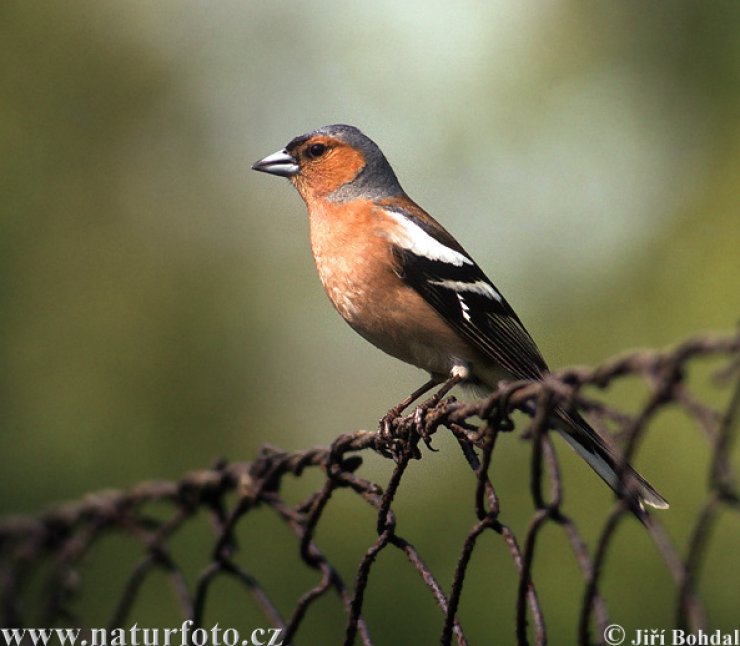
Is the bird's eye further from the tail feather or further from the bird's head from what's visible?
the tail feather

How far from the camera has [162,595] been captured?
17.4ft

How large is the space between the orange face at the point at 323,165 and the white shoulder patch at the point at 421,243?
19.2 inches

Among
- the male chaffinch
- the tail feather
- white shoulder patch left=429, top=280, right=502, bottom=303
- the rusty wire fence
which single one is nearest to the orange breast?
the male chaffinch

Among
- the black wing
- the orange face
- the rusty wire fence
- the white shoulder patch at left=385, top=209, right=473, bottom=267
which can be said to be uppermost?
the orange face

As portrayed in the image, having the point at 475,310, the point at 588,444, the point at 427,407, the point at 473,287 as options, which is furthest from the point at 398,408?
the point at 473,287

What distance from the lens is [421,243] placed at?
13.9 ft

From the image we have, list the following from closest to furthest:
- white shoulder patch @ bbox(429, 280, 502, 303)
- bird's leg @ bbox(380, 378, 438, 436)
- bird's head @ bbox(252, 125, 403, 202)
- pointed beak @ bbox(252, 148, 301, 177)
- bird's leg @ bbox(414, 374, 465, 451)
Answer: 1. bird's leg @ bbox(414, 374, 465, 451)
2. bird's leg @ bbox(380, 378, 438, 436)
3. white shoulder patch @ bbox(429, 280, 502, 303)
4. bird's head @ bbox(252, 125, 403, 202)
5. pointed beak @ bbox(252, 148, 301, 177)

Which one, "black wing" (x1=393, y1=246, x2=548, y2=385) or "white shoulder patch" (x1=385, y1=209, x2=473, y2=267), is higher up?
"white shoulder patch" (x1=385, y1=209, x2=473, y2=267)

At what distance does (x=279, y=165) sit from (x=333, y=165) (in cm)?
26

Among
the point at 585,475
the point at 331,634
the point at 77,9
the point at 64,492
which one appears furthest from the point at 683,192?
the point at 77,9

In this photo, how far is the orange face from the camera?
484 cm

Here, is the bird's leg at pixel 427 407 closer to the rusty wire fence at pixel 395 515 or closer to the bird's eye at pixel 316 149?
the rusty wire fence at pixel 395 515

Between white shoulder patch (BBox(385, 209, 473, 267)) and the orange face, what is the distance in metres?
0.49

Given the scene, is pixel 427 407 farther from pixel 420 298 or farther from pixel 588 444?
pixel 420 298
